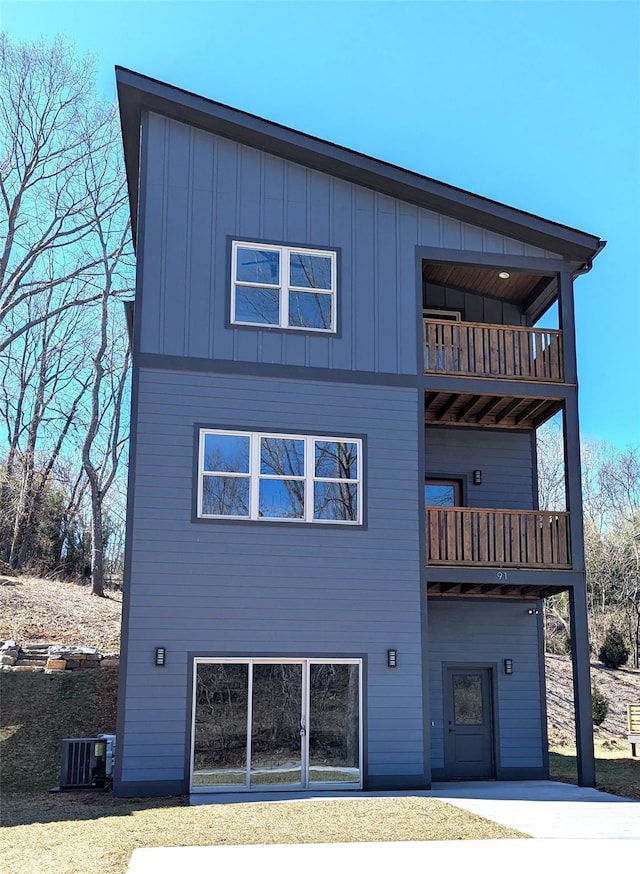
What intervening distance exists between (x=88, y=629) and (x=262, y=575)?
9.92 metres

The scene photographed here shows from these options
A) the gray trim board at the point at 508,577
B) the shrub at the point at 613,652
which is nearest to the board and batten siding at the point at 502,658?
the gray trim board at the point at 508,577

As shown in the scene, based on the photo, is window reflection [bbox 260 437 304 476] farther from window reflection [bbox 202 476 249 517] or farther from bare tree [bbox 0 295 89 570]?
bare tree [bbox 0 295 89 570]

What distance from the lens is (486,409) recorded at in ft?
54.7

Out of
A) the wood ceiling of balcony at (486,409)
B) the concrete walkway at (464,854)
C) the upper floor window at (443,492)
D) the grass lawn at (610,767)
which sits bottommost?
the grass lawn at (610,767)

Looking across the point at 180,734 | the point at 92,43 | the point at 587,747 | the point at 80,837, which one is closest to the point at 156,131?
the point at 180,734

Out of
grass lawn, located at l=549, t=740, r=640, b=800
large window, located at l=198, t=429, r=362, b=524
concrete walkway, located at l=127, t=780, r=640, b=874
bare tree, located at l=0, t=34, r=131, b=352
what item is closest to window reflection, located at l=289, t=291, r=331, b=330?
large window, located at l=198, t=429, r=362, b=524

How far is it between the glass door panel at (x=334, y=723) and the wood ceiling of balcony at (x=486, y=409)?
4752mm

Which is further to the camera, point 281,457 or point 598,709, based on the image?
point 598,709

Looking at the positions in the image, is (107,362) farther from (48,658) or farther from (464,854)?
(464,854)

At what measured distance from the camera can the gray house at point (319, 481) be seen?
532 inches

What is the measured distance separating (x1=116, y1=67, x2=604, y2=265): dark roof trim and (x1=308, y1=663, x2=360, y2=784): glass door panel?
7.40 m

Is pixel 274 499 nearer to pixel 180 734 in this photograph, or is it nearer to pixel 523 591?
pixel 180 734

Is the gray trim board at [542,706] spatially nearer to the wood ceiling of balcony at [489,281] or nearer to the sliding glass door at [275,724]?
the sliding glass door at [275,724]

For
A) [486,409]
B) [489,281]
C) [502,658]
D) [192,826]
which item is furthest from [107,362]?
[192,826]
